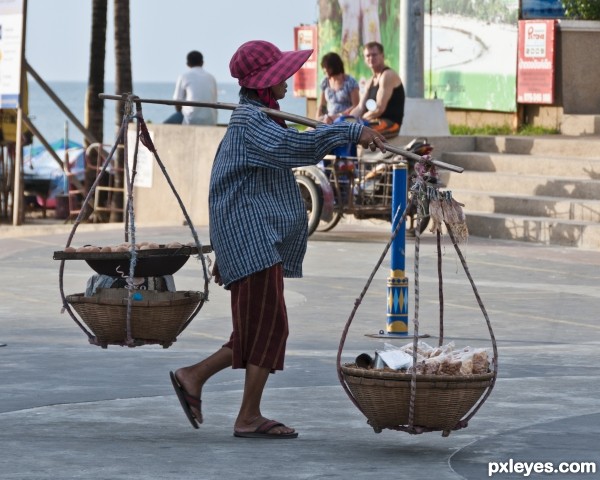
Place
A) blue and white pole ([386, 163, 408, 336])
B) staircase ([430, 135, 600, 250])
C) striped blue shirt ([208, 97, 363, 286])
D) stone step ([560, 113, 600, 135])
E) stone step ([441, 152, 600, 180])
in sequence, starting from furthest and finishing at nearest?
stone step ([560, 113, 600, 135]), stone step ([441, 152, 600, 180]), staircase ([430, 135, 600, 250]), blue and white pole ([386, 163, 408, 336]), striped blue shirt ([208, 97, 363, 286])

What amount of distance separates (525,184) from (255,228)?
1114 cm

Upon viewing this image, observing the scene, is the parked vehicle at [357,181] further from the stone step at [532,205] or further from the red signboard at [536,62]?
the red signboard at [536,62]

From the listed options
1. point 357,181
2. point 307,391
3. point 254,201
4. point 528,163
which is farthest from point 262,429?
point 528,163

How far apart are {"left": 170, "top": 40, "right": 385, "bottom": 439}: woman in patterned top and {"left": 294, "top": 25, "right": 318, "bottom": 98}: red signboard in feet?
65.0

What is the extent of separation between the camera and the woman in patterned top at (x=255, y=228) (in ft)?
21.8

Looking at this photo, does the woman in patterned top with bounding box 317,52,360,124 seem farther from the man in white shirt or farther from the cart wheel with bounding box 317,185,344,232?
the man in white shirt

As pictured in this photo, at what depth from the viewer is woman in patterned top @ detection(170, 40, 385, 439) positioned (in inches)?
262

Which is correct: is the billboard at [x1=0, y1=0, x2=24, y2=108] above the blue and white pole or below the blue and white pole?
above

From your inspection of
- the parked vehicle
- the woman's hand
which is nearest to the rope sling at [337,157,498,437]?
the woman's hand

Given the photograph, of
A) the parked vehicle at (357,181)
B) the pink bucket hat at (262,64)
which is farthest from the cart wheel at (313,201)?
the pink bucket hat at (262,64)

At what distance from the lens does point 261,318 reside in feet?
22.0

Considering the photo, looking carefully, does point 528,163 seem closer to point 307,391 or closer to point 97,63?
point 307,391

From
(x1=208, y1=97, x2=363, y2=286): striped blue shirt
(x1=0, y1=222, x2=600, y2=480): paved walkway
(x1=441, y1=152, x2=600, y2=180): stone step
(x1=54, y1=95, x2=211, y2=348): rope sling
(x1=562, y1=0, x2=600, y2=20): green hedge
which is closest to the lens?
(x1=0, y1=222, x2=600, y2=480): paved walkway

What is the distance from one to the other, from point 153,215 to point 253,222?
14.6 m
